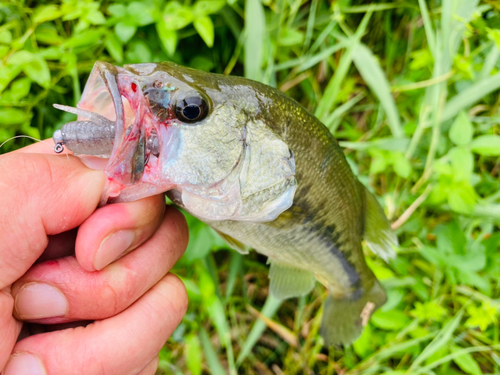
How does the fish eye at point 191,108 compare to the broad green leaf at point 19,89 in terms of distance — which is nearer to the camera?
the fish eye at point 191,108

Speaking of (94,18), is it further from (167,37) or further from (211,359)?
(211,359)

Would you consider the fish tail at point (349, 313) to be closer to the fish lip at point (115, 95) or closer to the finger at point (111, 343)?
the finger at point (111, 343)

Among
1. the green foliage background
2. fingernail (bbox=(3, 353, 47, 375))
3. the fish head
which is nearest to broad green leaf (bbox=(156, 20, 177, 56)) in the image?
the green foliage background

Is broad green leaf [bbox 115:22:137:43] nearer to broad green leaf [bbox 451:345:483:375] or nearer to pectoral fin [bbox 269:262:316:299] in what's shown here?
pectoral fin [bbox 269:262:316:299]

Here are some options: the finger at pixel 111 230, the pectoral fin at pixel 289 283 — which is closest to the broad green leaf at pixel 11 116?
the finger at pixel 111 230

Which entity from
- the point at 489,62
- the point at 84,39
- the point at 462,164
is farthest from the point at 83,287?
the point at 489,62

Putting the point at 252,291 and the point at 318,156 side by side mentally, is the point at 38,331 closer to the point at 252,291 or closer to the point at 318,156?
the point at 318,156

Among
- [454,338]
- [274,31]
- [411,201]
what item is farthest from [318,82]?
[454,338]
